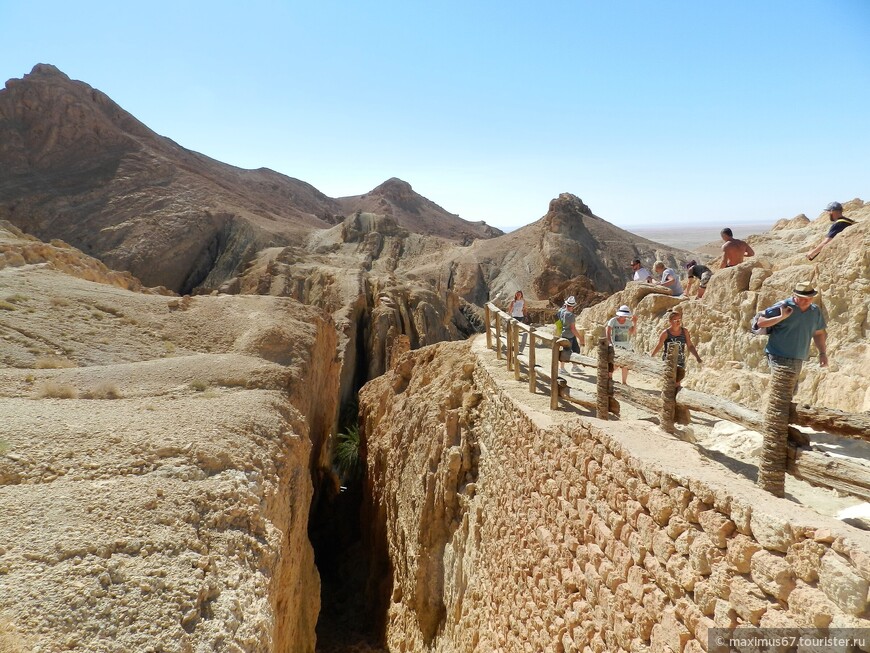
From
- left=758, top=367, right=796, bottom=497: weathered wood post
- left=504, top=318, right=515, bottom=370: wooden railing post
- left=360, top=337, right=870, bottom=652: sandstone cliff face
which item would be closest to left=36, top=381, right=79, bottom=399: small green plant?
left=360, top=337, right=870, bottom=652: sandstone cliff face

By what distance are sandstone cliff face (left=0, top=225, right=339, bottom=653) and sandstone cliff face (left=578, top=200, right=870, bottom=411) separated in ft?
21.8

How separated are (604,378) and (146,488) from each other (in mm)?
5141

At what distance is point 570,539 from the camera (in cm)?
535

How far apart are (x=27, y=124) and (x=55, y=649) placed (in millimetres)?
57830

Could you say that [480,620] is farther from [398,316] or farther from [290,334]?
[398,316]

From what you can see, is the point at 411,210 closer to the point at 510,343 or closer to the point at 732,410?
the point at 510,343

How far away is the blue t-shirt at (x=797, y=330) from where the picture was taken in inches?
199

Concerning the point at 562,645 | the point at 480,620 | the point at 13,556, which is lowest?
the point at 480,620

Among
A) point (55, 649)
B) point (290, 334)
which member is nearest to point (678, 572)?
point (55, 649)

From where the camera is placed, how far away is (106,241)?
40.3 metres

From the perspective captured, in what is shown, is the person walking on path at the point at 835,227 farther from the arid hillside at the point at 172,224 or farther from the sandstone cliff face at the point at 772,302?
the arid hillside at the point at 172,224

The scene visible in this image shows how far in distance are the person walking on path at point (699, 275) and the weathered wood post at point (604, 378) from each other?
3770 millimetres

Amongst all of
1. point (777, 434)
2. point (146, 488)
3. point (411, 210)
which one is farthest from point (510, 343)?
point (411, 210)

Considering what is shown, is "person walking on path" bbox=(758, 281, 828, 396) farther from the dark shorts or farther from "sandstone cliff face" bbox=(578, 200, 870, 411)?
the dark shorts
